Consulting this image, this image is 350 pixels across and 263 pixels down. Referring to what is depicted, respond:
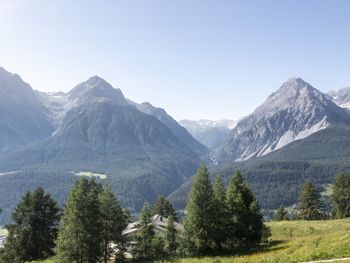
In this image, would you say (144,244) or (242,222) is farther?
(144,244)

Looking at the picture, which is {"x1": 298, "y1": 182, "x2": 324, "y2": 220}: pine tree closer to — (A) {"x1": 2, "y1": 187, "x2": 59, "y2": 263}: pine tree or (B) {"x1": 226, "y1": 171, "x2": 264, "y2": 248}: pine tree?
(B) {"x1": 226, "y1": 171, "x2": 264, "y2": 248}: pine tree

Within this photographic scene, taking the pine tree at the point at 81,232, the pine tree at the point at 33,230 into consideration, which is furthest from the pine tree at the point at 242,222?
the pine tree at the point at 33,230

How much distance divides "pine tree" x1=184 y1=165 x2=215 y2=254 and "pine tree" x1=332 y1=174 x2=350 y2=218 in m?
64.9

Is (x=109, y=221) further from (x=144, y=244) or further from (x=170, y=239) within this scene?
(x=170, y=239)

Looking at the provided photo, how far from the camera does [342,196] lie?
110 m

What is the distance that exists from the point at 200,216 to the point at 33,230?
29812mm

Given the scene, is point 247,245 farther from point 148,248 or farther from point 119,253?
point 119,253

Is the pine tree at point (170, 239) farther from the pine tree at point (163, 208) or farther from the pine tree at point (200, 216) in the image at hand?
the pine tree at point (163, 208)

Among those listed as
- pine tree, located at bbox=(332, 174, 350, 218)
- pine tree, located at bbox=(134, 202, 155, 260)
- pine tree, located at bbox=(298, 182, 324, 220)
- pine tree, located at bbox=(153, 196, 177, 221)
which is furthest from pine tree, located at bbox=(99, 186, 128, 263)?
pine tree, located at bbox=(332, 174, 350, 218)

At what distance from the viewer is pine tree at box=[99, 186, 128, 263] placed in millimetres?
55688

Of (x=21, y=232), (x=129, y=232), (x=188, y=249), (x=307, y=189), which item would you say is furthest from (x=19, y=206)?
(x=307, y=189)

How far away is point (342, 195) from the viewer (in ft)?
363

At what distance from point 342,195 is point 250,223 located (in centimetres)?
6239

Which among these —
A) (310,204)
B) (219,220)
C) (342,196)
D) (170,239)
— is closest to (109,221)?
(170,239)
